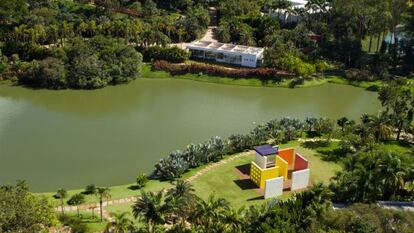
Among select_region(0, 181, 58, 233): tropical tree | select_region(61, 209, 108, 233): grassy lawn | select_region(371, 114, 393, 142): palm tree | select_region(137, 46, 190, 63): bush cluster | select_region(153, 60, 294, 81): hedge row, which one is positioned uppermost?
select_region(137, 46, 190, 63): bush cluster

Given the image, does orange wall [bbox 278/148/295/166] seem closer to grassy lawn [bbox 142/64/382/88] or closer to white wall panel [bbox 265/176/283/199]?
white wall panel [bbox 265/176/283/199]

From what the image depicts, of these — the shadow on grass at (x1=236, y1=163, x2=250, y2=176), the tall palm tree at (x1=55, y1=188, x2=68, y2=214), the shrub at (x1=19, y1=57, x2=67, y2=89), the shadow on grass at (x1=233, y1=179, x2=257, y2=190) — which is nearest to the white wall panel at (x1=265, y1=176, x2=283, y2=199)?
the shadow on grass at (x1=233, y1=179, x2=257, y2=190)

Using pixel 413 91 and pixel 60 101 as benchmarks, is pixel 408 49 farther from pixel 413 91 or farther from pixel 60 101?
pixel 60 101

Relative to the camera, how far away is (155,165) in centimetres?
3631

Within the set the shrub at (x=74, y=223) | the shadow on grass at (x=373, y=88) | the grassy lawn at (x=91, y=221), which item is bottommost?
the grassy lawn at (x=91, y=221)

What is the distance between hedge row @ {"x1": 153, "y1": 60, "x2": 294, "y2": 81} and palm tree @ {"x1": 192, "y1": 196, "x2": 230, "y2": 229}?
107ft

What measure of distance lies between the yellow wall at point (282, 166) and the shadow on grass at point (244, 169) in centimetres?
234

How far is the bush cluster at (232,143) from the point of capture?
35656 mm

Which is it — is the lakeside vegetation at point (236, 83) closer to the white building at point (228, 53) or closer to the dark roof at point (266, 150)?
the white building at point (228, 53)

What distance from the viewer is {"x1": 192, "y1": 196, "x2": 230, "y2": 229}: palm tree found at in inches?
1033

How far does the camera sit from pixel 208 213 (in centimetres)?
2633

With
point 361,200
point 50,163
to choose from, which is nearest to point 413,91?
point 361,200

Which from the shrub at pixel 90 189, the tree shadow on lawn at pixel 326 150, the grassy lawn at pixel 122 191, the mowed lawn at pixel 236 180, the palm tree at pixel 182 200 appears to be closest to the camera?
the palm tree at pixel 182 200

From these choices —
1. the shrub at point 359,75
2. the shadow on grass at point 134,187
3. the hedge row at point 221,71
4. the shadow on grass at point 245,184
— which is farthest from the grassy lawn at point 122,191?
the shrub at point 359,75
